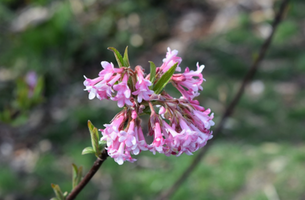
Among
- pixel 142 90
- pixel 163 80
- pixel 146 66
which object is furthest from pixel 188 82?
pixel 146 66

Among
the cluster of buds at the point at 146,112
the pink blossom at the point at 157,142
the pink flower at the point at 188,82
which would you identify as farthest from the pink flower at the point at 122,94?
the pink flower at the point at 188,82

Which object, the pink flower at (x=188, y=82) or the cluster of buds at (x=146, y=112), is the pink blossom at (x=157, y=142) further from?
the pink flower at (x=188, y=82)

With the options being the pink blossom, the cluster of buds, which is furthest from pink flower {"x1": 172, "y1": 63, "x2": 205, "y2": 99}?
the pink blossom

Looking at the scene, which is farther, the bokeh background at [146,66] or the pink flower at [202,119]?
the bokeh background at [146,66]

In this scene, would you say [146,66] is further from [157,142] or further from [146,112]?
[157,142]

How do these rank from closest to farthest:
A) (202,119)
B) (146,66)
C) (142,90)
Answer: (142,90) → (202,119) → (146,66)

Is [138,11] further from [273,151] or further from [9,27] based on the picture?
[273,151]
